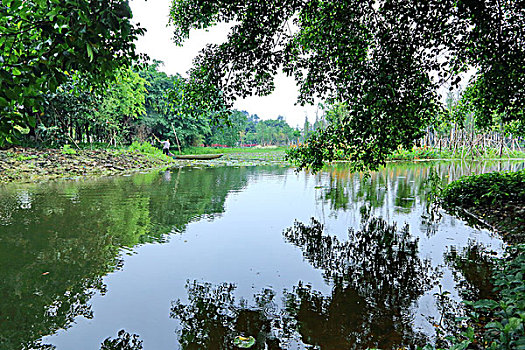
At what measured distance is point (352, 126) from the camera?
5.09m

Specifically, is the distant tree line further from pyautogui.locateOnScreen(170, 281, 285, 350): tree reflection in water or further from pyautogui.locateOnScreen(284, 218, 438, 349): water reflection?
pyautogui.locateOnScreen(284, 218, 438, 349): water reflection

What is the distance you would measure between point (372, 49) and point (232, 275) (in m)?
4.62

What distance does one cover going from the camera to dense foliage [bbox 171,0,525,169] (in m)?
4.93

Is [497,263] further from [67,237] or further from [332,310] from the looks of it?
[67,237]

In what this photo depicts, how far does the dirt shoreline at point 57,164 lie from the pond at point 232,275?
7063 mm

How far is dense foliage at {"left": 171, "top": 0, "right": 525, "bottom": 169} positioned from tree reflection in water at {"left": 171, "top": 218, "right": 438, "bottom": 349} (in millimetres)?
2157

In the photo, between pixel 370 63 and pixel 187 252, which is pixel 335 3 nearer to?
pixel 370 63

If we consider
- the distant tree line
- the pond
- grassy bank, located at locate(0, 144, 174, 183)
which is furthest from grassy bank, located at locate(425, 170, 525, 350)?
grassy bank, located at locate(0, 144, 174, 183)

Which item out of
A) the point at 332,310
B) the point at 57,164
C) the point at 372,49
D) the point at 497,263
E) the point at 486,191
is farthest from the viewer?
Result: the point at 57,164

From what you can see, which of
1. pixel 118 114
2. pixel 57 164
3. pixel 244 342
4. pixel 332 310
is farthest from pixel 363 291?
pixel 118 114

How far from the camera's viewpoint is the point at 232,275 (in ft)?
14.8

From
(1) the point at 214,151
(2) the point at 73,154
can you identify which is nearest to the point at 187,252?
(2) the point at 73,154

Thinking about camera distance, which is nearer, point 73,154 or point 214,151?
point 73,154

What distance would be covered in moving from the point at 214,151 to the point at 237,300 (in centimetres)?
4196
